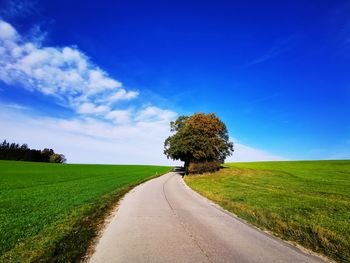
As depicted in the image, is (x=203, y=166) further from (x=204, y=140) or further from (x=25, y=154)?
(x=25, y=154)

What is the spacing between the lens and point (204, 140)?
2103 inches

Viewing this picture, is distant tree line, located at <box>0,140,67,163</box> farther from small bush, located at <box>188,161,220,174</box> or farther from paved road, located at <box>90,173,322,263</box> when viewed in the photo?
paved road, located at <box>90,173,322,263</box>

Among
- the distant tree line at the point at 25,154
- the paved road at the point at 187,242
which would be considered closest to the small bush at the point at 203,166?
the paved road at the point at 187,242

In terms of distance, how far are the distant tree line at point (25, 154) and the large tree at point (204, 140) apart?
115m

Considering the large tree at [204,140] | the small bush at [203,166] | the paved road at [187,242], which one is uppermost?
the large tree at [204,140]

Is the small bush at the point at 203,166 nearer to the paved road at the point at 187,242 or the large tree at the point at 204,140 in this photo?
the large tree at the point at 204,140

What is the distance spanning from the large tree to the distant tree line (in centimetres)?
11541

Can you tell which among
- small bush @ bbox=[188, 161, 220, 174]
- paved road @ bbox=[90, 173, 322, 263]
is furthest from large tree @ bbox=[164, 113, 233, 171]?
paved road @ bbox=[90, 173, 322, 263]

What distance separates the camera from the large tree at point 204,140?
53.5 metres

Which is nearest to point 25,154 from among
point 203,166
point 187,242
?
point 203,166

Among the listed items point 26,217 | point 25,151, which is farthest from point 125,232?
point 25,151

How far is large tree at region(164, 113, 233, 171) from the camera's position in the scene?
53.5m

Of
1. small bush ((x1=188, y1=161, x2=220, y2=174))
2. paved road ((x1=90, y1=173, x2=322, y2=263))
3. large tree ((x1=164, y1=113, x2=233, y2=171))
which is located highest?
large tree ((x1=164, y1=113, x2=233, y2=171))

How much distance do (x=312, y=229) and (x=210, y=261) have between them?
676cm
